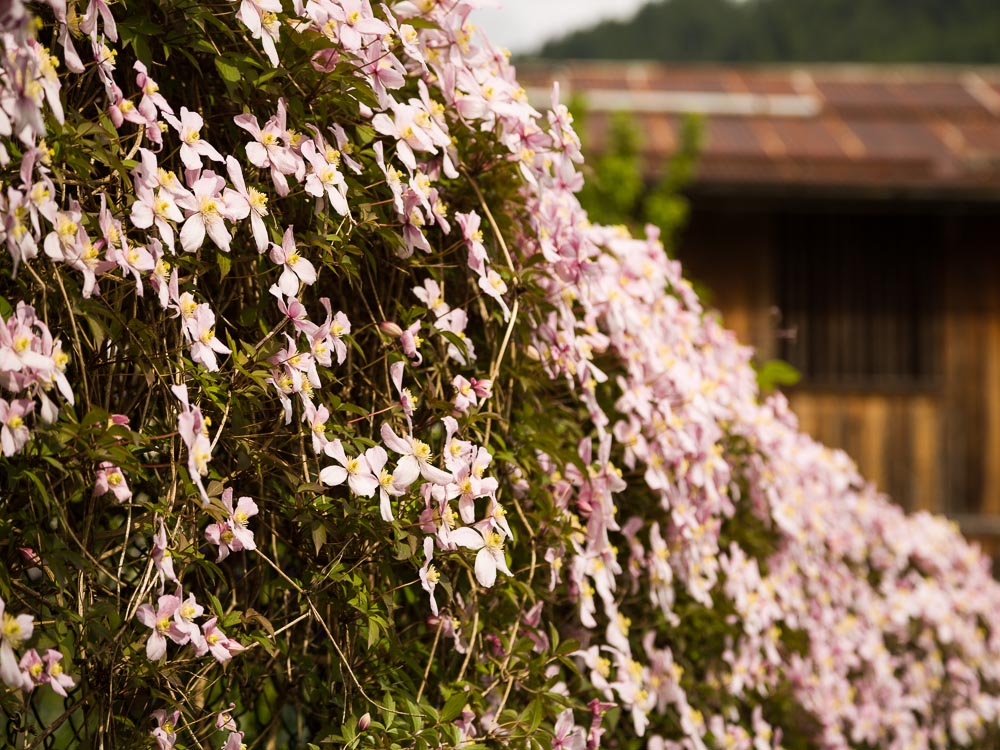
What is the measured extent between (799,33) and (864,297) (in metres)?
26.3

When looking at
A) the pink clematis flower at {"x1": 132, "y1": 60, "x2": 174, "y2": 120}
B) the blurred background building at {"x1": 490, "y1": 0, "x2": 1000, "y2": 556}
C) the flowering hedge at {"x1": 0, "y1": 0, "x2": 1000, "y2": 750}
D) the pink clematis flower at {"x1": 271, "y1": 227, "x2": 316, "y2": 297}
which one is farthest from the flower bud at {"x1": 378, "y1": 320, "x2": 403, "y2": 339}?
the blurred background building at {"x1": 490, "y1": 0, "x2": 1000, "y2": 556}

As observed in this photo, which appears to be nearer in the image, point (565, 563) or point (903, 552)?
point (565, 563)

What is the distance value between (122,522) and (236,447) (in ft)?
0.63

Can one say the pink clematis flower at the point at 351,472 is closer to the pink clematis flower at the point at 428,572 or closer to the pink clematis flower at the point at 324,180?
the pink clematis flower at the point at 428,572

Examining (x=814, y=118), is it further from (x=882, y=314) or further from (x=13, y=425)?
(x=13, y=425)

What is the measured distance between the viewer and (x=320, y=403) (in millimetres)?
1364

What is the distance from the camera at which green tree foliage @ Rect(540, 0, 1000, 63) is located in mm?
24641

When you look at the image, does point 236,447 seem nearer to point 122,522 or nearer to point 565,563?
point 122,522

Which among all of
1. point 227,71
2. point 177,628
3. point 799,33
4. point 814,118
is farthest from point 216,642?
point 799,33

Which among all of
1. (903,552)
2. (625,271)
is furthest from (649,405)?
(903,552)

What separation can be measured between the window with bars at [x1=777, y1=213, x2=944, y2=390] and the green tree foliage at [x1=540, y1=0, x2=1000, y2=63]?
17.5 metres

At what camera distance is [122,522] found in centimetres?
136

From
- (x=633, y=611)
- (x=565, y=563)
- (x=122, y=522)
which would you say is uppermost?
(x=122, y=522)

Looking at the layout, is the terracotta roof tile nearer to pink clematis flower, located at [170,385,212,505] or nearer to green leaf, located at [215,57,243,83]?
green leaf, located at [215,57,243,83]
